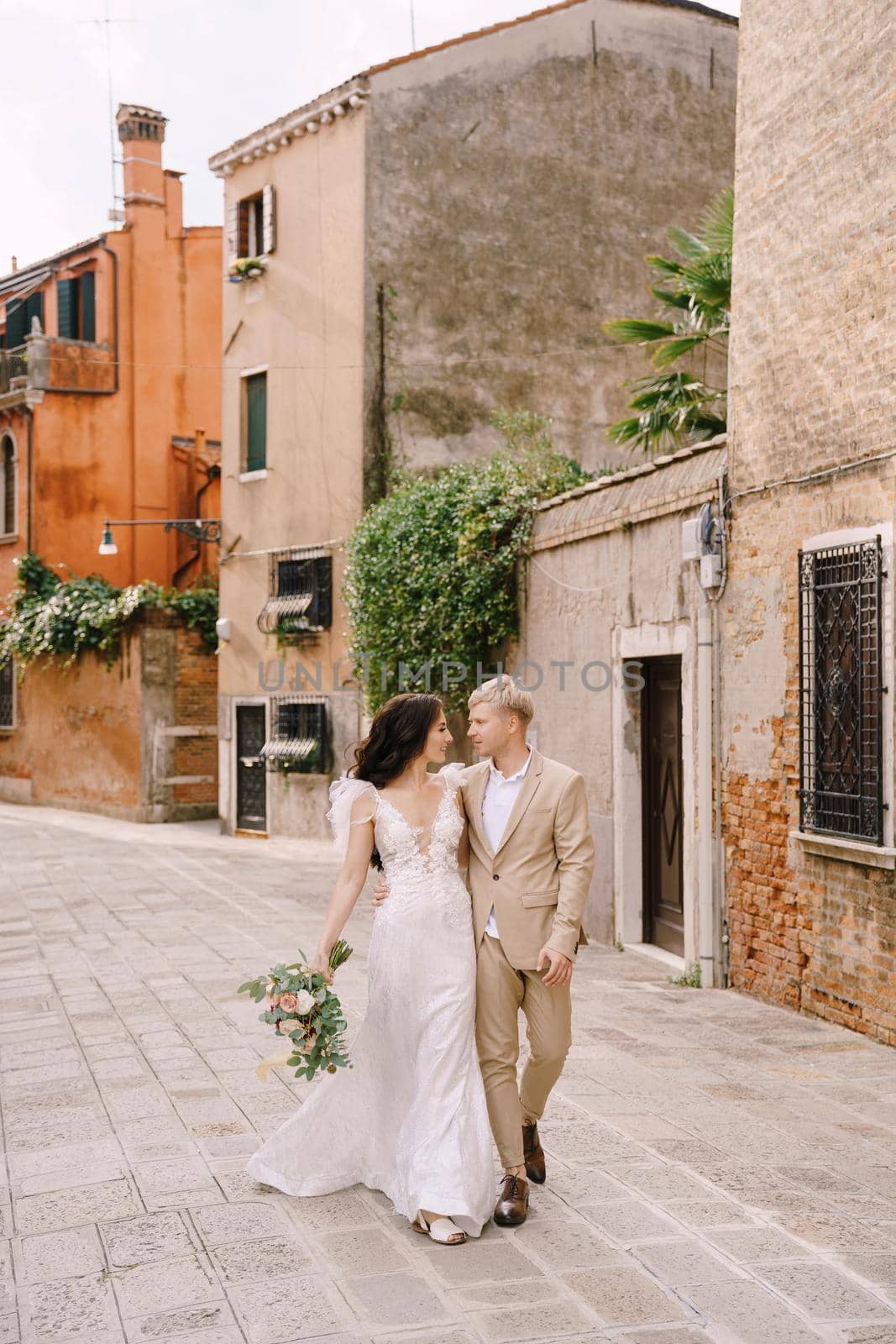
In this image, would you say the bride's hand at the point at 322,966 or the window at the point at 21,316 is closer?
the bride's hand at the point at 322,966

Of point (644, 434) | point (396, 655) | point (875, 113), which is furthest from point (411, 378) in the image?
point (875, 113)

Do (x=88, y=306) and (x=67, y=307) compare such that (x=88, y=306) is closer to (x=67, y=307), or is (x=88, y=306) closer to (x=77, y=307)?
(x=77, y=307)

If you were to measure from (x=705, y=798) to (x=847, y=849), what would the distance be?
5.63ft

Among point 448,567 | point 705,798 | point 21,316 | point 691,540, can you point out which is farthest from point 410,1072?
point 21,316

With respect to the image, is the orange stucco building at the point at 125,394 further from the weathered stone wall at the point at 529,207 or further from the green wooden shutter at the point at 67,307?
the weathered stone wall at the point at 529,207

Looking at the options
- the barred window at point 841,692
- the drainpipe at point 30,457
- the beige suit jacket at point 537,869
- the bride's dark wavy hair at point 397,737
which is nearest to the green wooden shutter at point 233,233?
the drainpipe at point 30,457

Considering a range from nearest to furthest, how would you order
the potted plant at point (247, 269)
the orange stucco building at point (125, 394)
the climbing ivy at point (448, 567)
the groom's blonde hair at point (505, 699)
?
the groom's blonde hair at point (505, 699) < the climbing ivy at point (448, 567) < the potted plant at point (247, 269) < the orange stucco building at point (125, 394)

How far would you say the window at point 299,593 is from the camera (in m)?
17.7

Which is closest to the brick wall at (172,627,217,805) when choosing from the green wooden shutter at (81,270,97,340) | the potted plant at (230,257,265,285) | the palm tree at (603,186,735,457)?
the potted plant at (230,257,265,285)

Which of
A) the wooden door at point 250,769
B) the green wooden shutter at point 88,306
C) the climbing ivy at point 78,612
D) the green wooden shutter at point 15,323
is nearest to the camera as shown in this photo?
the wooden door at point 250,769

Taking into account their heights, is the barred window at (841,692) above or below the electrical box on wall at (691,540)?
below

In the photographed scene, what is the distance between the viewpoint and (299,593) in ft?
59.9

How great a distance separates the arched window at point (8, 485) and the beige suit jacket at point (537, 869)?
74.2 feet

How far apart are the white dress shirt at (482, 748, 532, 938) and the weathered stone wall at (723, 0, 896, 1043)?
3187 mm
